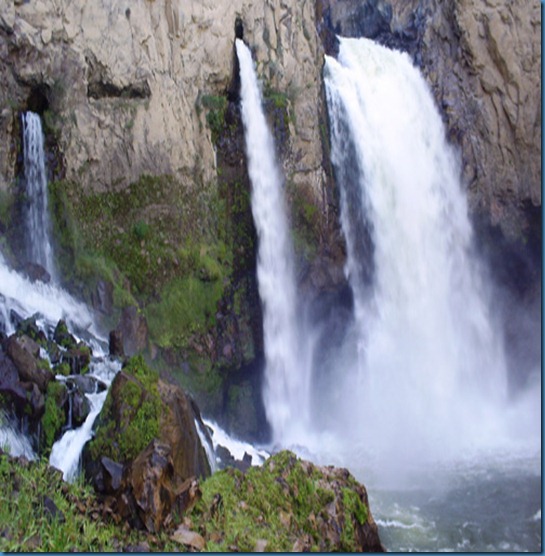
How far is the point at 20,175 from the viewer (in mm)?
13188

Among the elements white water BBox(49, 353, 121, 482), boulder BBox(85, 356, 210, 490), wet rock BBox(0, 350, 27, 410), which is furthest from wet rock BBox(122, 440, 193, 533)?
wet rock BBox(0, 350, 27, 410)

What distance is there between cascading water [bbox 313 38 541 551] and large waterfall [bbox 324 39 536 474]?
33 mm

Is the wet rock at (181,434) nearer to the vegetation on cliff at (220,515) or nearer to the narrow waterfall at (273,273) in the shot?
the vegetation on cliff at (220,515)

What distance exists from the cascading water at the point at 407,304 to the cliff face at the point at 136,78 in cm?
170

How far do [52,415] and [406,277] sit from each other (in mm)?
10917

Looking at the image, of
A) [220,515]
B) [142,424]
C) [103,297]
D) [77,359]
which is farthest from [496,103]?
[220,515]

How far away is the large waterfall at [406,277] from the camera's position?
1588 cm

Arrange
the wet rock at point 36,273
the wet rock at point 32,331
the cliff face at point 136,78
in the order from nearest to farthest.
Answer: the wet rock at point 32,331
the wet rock at point 36,273
the cliff face at point 136,78

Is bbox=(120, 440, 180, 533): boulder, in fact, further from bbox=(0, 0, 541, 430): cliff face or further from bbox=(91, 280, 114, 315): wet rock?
bbox=(0, 0, 541, 430): cliff face

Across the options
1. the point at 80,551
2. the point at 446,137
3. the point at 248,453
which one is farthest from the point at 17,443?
the point at 446,137

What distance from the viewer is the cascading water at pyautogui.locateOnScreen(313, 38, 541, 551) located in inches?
567

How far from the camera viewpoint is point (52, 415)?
818cm

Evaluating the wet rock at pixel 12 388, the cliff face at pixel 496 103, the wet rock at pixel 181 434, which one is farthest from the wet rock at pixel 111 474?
the cliff face at pixel 496 103

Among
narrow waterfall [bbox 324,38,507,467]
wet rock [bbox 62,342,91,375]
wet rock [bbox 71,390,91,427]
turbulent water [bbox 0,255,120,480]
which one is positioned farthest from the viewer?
narrow waterfall [bbox 324,38,507,467]
